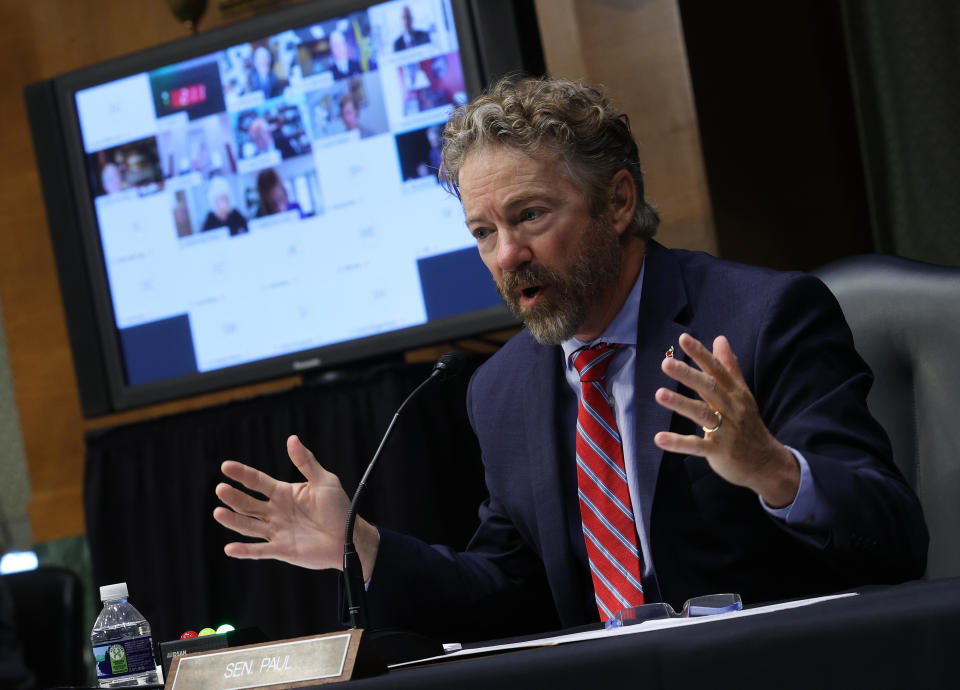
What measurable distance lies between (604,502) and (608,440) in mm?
95

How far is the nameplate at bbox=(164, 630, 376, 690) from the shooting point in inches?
39.9

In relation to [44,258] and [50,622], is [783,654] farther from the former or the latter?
[44,258]

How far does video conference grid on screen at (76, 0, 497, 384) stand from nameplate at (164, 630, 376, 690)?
6.30ft

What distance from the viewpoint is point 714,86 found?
9.92 ft

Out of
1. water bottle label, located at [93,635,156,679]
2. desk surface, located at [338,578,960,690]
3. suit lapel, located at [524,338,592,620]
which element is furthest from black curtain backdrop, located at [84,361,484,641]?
desk surface, located at [338,578,960,690]

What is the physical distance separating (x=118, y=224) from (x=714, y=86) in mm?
1700

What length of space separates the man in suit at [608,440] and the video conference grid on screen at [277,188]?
2.85 feet

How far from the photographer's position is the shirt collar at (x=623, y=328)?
6.11ft

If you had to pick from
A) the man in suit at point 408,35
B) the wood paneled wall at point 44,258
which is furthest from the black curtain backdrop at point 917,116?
the wood paneled wall at point 44,258

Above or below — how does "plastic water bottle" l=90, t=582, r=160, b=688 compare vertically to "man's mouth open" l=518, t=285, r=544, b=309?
below

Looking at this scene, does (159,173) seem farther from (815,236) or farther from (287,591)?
(815,236)

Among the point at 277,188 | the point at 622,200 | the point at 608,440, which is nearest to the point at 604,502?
the point at 608,440

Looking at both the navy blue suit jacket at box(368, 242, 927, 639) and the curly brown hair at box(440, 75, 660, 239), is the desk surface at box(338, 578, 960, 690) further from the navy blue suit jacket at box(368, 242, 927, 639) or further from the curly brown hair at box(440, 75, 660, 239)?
the curly brown hair at box(440, 75, 660, 239)

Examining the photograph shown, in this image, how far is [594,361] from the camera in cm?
182
